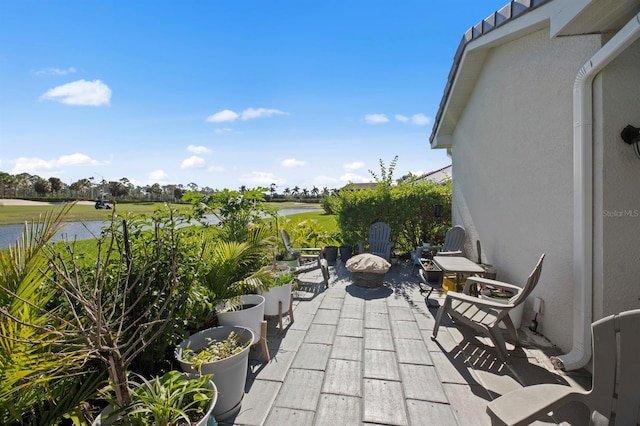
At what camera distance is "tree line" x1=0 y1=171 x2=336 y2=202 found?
190cm

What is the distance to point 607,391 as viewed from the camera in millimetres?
1446

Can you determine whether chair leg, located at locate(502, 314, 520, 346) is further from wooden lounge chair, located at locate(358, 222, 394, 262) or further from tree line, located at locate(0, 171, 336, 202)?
wooden lounge chair, located at locate(358, 222, 394, 262)

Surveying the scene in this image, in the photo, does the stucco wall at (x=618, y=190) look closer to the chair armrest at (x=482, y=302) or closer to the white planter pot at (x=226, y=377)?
the chair armrest at (x=482, y=302)

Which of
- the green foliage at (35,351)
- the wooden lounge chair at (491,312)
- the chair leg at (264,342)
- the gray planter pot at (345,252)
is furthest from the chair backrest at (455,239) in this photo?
the green foliage at (35,351)

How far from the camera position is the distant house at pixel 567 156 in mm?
2395

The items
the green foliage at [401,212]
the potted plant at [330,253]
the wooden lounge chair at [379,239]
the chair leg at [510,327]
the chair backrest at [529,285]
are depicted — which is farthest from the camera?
the potted plant at [330,253]

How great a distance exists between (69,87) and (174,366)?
17.7ft

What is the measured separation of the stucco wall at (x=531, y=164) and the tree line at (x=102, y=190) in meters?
3.48

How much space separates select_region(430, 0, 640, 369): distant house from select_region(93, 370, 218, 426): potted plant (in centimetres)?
311

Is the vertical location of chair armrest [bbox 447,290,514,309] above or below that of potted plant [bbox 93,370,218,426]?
above

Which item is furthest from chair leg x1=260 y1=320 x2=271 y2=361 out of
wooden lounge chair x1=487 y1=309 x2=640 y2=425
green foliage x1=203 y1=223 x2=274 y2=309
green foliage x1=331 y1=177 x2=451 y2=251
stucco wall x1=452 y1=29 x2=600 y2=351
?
green foliage x1=331 y1=177 x2=451 y2=251

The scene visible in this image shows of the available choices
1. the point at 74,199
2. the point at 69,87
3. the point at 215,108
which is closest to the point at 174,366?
the point at 74,199

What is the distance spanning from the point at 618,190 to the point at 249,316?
3591mm

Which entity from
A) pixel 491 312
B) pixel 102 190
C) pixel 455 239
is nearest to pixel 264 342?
pixel 102 190
